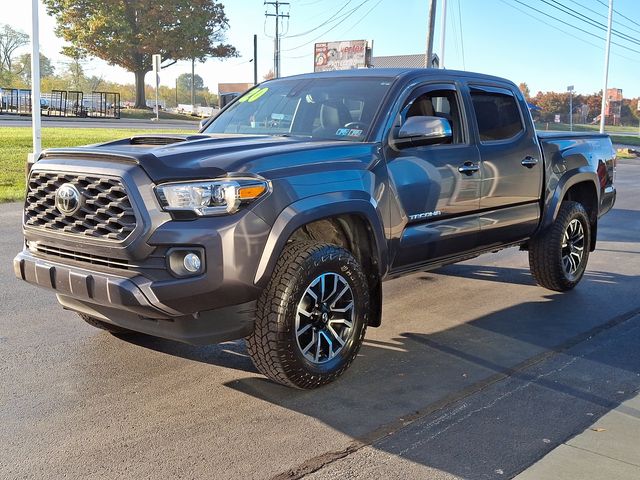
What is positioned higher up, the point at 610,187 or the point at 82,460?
the point at 610,187

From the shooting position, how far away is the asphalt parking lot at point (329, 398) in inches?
132

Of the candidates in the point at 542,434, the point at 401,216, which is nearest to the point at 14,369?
the point at 401,216

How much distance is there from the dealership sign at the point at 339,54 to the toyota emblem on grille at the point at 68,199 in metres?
45.3

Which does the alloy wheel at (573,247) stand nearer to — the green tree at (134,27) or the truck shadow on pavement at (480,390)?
the truck shadow on pavement at (480,390)

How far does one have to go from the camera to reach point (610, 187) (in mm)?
7559

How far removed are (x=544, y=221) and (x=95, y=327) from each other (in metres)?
4.00

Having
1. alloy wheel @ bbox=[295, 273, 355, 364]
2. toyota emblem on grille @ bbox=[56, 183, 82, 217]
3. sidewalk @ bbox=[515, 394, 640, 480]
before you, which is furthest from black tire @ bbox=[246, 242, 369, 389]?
sidewalk @ bbox=[515, 394, 640, 480]

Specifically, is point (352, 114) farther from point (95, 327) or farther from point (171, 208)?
point (95, 327)

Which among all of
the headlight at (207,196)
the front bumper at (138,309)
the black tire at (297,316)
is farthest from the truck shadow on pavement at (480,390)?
the headlight at (207,196)

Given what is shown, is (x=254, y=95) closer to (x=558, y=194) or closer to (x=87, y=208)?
(x=87, y=208)

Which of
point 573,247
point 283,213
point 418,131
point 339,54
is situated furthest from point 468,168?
point 339,54

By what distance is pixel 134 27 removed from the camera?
57.2 meters

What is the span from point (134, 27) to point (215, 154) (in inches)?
2265

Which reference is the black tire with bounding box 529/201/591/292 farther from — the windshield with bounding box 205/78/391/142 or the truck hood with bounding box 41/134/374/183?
the truck hood with bounding box 41/134/374/183
